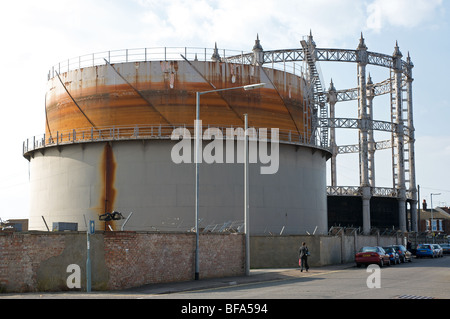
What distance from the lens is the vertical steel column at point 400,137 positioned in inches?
2464

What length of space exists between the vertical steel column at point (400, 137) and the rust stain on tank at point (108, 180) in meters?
36.4

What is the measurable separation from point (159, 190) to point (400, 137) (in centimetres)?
3526

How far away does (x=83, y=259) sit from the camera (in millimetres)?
20969

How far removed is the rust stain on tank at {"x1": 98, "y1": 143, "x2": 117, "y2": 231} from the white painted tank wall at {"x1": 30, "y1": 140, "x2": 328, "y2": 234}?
0.17 meters

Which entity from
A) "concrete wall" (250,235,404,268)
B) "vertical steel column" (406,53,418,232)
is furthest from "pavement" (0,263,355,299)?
"vertical steel column" (406,53,418,232)

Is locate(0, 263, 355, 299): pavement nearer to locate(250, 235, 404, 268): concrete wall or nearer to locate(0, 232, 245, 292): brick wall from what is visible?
locate(0, 232, 245, 292): brick wall

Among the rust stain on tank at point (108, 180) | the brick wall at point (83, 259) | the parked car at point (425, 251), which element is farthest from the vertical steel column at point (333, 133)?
the brick wall at point (83, 259)

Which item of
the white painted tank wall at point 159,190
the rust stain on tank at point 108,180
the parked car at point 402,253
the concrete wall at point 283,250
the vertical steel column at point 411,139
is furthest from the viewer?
the vertical steel column at point 411,139

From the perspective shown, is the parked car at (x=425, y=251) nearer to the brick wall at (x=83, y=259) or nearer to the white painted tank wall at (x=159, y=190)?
the white painted tank wall at (x=159, y=190)

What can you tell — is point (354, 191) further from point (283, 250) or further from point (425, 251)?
point (283, 250)

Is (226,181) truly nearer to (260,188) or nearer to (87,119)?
(260,188)

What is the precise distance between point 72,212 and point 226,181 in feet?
34.1

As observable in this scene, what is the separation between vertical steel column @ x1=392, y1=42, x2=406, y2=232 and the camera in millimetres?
62591

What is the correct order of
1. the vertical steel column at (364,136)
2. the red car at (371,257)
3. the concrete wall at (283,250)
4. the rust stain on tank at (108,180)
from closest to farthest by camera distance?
the red car at (371,257) < the concrete wall at (283,250) < the rust stain on tank at (108,180) < the vertical steel column at (364,136)
